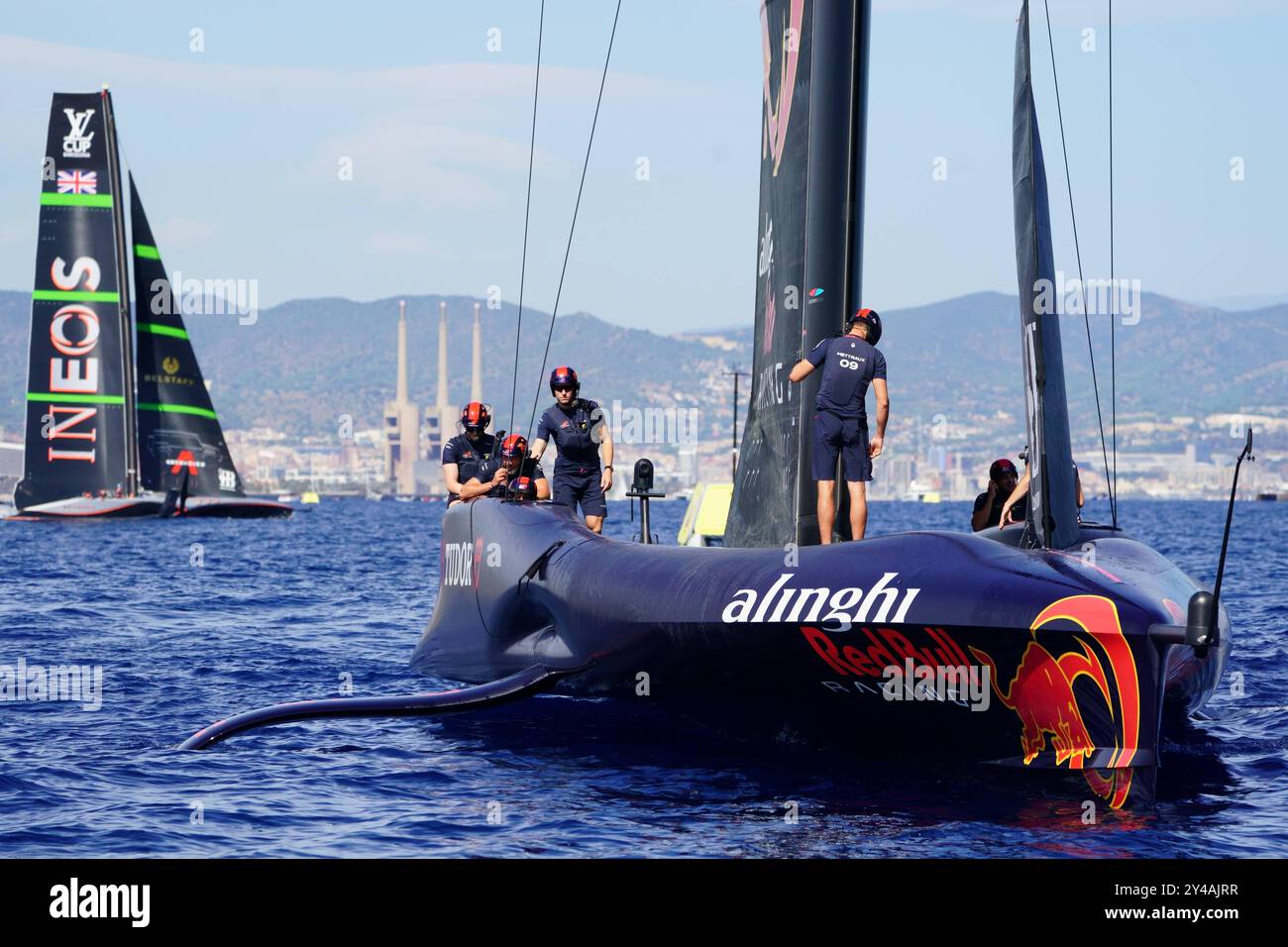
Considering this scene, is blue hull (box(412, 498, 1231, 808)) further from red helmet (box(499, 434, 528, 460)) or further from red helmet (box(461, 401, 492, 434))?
red helmet (box(461, 401, 492, 434))

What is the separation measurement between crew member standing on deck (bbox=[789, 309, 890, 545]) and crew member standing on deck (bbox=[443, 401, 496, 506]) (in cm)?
390

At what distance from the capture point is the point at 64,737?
381 inches

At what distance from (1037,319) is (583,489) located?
4.71 metres

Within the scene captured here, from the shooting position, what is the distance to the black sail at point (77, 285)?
152 ft

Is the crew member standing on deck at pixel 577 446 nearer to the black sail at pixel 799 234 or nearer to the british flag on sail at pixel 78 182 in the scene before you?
the black sail at pixel 799 234

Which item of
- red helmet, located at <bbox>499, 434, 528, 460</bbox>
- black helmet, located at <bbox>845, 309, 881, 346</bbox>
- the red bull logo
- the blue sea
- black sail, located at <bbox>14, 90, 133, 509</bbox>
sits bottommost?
the blue sea

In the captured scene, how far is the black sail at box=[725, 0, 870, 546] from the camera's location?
374 inches

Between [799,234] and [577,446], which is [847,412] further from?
[577,446]

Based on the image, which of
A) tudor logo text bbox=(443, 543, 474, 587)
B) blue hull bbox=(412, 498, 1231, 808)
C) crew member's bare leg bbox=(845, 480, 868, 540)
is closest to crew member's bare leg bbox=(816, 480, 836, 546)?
crew member's bare leg bbox=(845, 480, 868, 540)

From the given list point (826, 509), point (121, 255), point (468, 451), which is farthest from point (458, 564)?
point (121, 255)

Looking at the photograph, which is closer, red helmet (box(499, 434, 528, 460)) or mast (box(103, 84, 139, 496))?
red helmet (box(499, 434, 528, 460))

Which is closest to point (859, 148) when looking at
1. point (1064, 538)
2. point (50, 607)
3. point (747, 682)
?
point (1064, 538)
